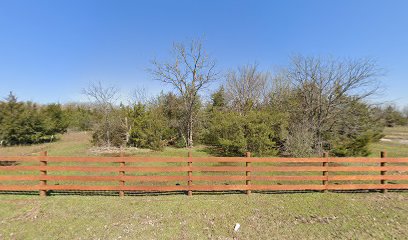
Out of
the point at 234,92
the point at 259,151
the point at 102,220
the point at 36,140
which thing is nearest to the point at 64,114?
the point at 36,140

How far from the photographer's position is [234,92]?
25.0 metres

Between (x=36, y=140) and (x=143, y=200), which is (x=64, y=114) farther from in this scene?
(x=143, y=200)

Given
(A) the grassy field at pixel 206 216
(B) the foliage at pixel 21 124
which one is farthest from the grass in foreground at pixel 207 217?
(B) the foliage at pixel 21 124

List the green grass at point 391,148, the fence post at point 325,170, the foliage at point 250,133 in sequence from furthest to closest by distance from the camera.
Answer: the green grass at point 391,148 < the foliage at point 250,133 < the fence post at point 325,170

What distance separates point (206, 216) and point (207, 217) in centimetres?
4

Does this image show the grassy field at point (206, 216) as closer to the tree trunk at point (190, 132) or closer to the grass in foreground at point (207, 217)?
the grass in foreground at point (207, 217)

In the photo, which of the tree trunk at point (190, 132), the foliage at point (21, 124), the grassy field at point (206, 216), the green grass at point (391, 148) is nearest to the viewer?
the grassy field at point (206, 216)

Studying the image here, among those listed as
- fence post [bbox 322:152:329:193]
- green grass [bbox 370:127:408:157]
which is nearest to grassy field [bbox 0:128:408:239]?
fence post [bbox 322:152:329:193]

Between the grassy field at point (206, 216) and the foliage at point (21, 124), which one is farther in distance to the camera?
the foliage at point (21, 124)

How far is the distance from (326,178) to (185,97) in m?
16.0

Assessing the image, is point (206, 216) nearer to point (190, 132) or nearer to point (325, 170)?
point (325, 170)

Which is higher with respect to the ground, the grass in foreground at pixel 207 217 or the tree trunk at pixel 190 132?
the tree trunk at pixel 190 132

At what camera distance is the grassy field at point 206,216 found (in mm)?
4008

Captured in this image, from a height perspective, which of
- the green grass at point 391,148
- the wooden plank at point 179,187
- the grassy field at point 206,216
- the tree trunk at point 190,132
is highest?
the tree trunk at point 190,132
